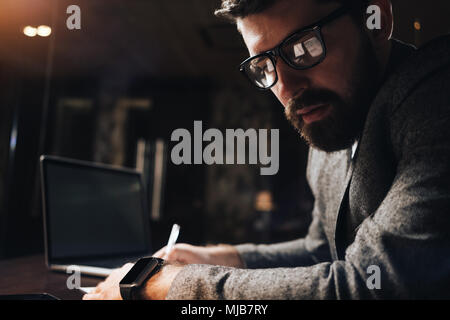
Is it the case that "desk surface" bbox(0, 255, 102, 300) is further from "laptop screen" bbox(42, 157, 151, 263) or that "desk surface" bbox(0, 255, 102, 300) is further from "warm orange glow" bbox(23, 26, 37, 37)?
"warm orange glow" bbox(23, 26, 37, 37)

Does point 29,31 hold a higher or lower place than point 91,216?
higher

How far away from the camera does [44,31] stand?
6.53ft

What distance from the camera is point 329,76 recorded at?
0.76 meters

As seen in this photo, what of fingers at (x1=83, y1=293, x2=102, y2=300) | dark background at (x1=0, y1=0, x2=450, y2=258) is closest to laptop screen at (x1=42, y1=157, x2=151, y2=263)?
fingers at (x1=83, y1=293, x2=102, y2=300)

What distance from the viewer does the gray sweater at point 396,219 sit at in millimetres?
452

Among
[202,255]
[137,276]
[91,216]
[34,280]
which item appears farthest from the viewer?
[91,216]

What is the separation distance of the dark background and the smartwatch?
10.9 ft

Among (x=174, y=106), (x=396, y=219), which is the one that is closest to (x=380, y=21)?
(x=396, y=219)

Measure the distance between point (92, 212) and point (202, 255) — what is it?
42cm

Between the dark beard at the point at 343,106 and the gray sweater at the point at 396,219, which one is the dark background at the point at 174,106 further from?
the gray sweater at the point at 396,219

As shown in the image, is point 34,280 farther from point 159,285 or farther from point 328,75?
point 328,75

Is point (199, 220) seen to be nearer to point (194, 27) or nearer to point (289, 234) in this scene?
point (289, 234)

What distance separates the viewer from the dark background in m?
4.03

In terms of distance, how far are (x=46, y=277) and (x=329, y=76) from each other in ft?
2.94
